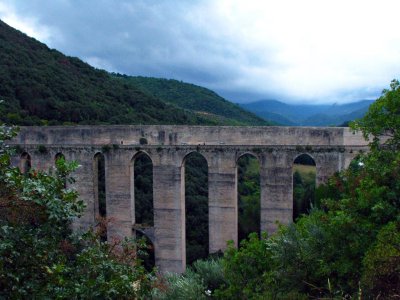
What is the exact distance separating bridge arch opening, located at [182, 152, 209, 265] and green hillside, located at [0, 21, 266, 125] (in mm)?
8235

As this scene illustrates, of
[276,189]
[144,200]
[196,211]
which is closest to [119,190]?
[144,200]

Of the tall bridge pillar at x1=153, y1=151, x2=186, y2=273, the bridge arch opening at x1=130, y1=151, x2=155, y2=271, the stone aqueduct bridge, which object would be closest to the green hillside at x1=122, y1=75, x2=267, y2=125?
the bridge arch opening at x1=130, y1=151, x2=155, y2=271

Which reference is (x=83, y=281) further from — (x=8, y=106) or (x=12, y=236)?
(x=8, y=106)

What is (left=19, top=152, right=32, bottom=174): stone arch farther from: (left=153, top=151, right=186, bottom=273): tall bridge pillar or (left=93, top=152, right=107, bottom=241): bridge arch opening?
(left=153, top=151, right=186, bottom=273): tall bridge pillar

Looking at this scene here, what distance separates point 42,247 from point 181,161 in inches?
436

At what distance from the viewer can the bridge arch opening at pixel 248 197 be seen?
20.4m

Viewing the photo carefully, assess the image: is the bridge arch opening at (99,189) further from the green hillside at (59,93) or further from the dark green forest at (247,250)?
the green hillside at (59,93)

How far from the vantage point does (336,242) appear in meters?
8.16

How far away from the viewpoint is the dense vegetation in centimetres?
666

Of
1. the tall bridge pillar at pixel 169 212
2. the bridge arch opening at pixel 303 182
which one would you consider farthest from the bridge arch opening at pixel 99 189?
the bridge arch opening at pixel 303 182

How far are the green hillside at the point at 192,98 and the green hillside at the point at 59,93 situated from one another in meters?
17.7

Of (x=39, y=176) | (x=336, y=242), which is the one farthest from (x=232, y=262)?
(x=39, y=176)

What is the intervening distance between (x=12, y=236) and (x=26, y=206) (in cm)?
42

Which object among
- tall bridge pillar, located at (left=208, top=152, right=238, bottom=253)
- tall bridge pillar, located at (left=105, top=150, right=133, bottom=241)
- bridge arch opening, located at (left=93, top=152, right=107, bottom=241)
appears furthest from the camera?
bridge arch opening, located at (left=93, top=152, right=107, bottom=241)
